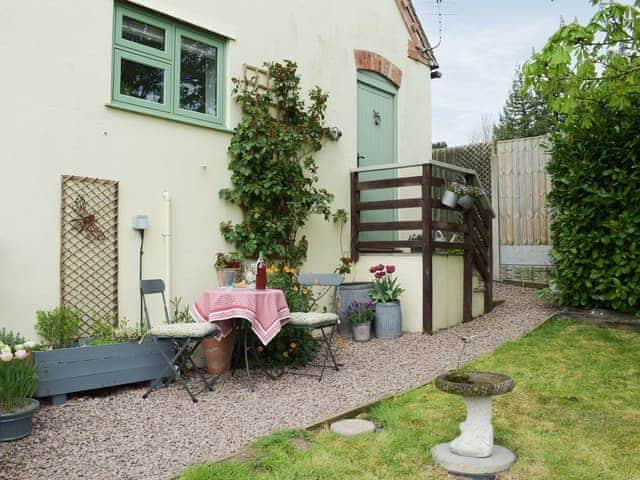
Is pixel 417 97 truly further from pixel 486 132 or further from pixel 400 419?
pixel 486 132

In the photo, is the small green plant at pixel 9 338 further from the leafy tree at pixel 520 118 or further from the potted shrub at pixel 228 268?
the leafy tree at pixel 520 118

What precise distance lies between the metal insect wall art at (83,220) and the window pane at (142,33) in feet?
5.24

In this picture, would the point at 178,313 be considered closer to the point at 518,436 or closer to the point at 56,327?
the point at 56,327

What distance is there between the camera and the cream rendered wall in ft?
14.0

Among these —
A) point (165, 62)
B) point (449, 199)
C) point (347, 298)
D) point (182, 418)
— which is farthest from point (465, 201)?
point (182, 418)

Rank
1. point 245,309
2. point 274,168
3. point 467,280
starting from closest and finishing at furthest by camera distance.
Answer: point 245,309 → point 274,168 → point 467,280

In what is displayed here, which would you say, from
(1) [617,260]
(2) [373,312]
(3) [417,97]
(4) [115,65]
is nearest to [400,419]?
(2) [373,312]

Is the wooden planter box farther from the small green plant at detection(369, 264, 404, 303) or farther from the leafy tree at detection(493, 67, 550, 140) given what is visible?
the leafy tree at detection(493, 67, 550, 140)

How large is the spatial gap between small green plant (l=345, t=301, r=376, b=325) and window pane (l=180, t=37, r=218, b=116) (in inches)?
106

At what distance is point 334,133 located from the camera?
709 cm

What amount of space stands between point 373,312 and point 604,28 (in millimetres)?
3774

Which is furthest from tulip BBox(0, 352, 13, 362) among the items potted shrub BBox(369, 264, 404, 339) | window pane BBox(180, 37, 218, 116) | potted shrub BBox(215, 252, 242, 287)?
potted shrub BBox(369, 264, 404, 339)

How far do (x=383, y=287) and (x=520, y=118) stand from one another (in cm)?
2336

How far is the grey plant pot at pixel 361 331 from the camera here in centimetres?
640
